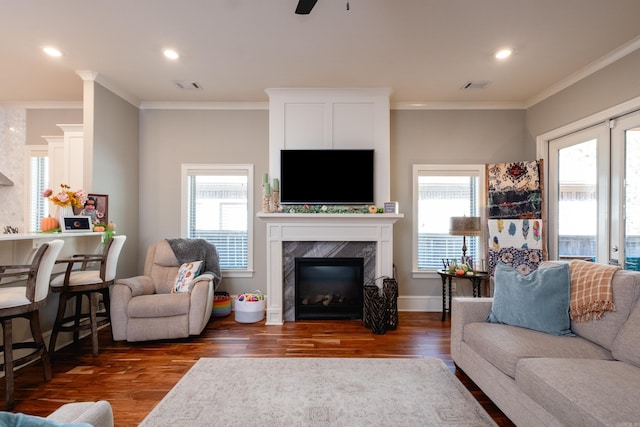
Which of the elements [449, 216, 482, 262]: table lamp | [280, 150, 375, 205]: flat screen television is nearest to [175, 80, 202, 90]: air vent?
[280, 150, 375, 205]: flat screen television

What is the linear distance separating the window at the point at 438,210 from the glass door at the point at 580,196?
2.84ft

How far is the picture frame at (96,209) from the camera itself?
3371mm

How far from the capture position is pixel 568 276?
2.20 m

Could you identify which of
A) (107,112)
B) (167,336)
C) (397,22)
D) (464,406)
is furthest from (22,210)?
(464,406)

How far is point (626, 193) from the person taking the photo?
2865 millimetres

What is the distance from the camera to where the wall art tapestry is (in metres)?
3.75

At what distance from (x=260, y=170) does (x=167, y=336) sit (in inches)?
89.9

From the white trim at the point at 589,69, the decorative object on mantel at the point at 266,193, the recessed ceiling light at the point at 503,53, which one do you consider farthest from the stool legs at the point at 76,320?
the white trim at the point at 589,69

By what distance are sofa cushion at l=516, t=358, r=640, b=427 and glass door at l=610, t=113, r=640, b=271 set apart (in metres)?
1.66

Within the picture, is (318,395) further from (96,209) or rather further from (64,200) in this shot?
(96,209)

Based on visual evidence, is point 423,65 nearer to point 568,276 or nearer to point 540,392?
point 568,276

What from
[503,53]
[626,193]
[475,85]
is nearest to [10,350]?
[503,53]

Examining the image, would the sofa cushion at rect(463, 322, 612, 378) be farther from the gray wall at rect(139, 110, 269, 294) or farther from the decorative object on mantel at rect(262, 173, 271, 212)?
the gray wall at rect(139, 110, 269, 294)

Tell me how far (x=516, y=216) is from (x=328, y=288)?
8.18 ft
